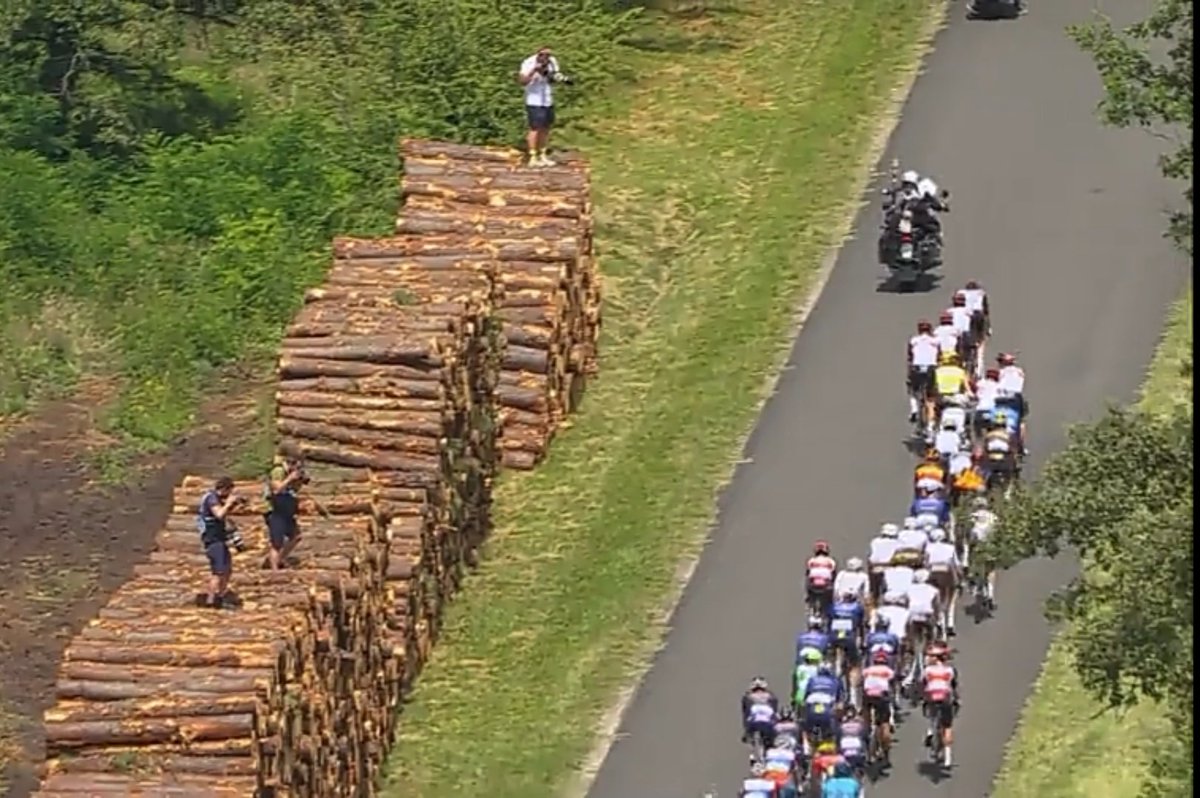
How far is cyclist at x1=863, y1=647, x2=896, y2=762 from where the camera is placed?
110ft

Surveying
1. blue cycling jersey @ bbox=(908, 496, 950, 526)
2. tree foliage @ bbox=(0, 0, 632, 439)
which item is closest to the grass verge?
blue cycling jersey @ bbox=(908, 496, 950, 526)

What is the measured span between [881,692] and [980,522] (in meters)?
2.57

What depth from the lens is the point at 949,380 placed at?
39000mm

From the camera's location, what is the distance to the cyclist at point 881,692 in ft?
110

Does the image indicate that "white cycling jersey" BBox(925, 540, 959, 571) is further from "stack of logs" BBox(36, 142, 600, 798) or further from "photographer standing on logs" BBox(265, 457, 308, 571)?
"photographer standing on logs" BBox(265, 457, 308, 571)

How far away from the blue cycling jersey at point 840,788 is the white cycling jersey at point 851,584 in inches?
123

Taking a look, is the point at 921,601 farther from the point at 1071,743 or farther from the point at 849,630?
the point at 1071,743

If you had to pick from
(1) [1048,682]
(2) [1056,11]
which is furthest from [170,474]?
(2) [1056,11]

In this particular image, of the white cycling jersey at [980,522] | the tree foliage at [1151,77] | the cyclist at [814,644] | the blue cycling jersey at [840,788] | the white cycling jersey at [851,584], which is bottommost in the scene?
the blue cycling jersey at [840,788]

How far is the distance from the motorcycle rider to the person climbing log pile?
14.5 feet

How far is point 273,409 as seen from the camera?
4231 centimetres

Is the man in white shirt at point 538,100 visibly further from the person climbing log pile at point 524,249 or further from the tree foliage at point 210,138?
the tree foliage at point 210,138

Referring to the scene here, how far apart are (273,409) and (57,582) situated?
4765 millimetres

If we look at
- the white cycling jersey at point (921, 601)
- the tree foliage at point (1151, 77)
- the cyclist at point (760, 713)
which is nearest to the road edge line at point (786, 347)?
the cyclist at point (760, 713)
